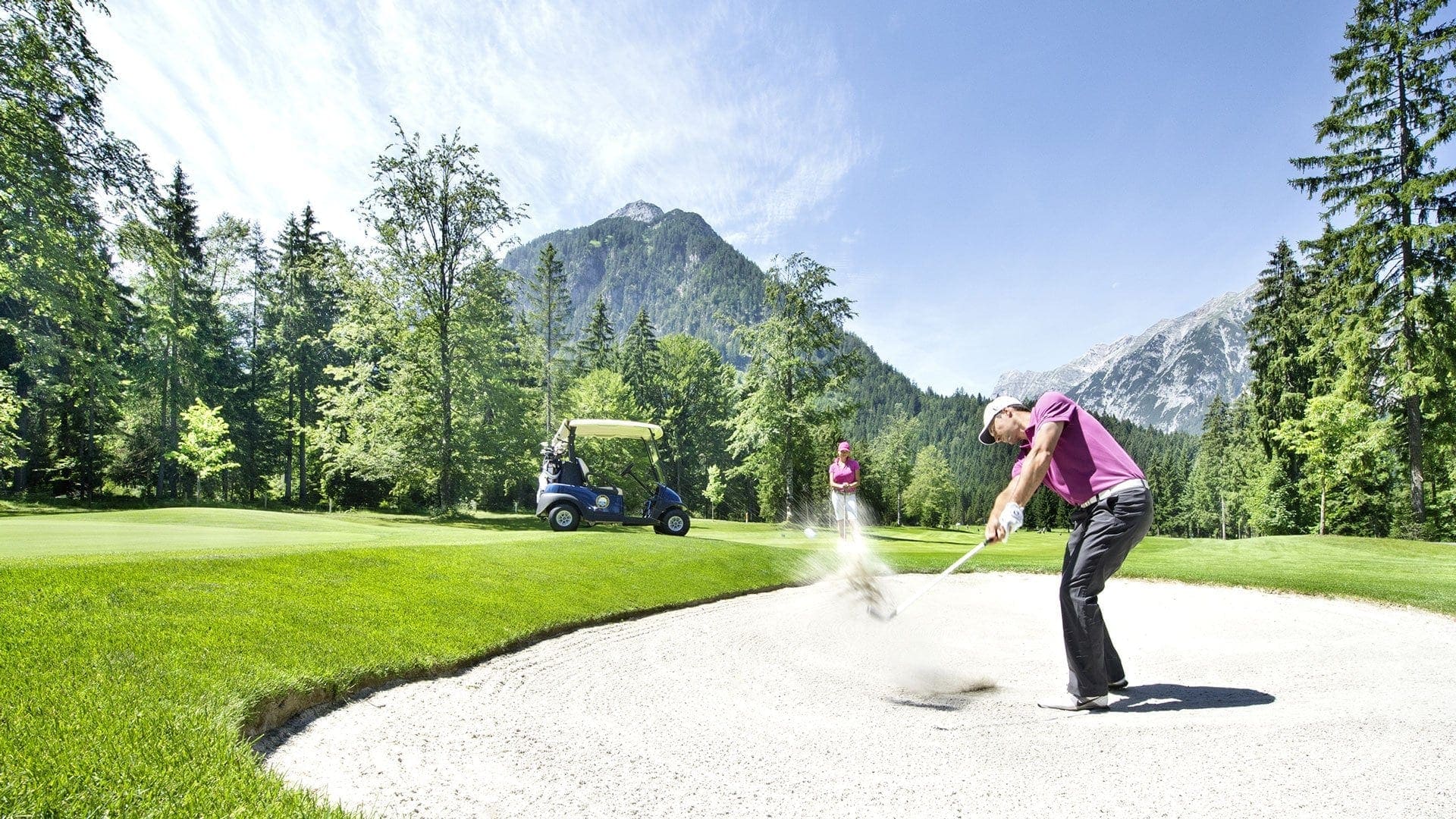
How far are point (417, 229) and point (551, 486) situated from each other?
14.3m

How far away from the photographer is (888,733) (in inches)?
162

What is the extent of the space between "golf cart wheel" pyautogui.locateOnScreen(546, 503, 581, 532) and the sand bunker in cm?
988

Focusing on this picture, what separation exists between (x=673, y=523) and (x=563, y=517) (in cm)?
295

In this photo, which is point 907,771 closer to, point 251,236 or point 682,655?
point 682,655

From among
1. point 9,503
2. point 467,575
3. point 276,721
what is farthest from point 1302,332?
point 9,503

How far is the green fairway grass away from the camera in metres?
2.66

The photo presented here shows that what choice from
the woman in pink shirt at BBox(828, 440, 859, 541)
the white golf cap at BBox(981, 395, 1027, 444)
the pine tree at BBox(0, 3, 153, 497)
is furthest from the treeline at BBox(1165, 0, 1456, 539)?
the pine tree at BBox(0, 3, 153, 497)

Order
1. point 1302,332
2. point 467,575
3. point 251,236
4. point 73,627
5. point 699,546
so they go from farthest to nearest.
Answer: point 251,236, point 1302,332, point 699,546, point 467,575, point 73,627

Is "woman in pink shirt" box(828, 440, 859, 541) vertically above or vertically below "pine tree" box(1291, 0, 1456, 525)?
below

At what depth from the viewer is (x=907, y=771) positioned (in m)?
3.48

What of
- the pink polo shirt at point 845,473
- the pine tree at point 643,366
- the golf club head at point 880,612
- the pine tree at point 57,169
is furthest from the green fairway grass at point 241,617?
the pine tree at point 643,366

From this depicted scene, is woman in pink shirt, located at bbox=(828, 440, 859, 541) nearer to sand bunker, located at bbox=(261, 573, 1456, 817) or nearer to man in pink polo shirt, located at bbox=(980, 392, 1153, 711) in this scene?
sand bunker, located at bbox=(261, 573, 1456, 817)

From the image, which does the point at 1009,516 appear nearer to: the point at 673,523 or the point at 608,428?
the point at 608,428

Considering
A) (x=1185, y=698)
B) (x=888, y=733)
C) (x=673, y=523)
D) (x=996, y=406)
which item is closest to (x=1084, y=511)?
(x=996, y=406)
